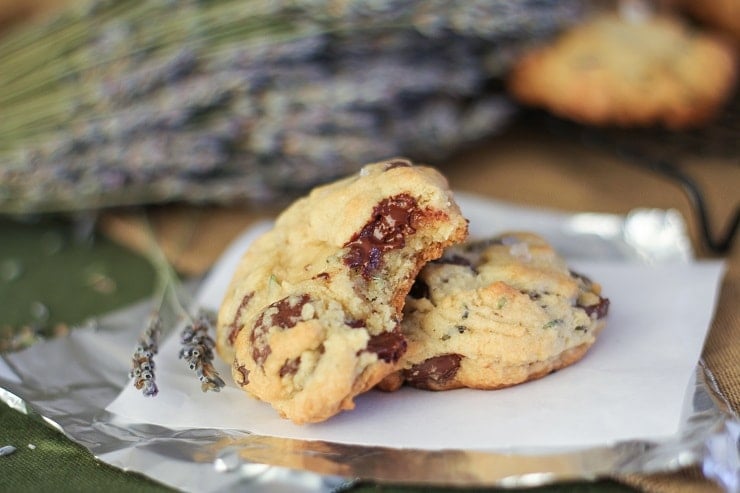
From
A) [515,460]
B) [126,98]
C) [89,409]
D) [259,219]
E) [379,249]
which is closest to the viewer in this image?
[515,460]

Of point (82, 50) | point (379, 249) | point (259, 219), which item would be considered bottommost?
point (259, 219)

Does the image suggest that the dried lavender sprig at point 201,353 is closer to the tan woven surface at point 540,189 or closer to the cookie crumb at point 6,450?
the cookie crumb at point 6,450

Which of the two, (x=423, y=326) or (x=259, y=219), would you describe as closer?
(x=423, y=326)

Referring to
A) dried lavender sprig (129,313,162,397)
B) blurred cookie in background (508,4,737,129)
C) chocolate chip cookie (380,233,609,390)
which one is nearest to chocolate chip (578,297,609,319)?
chocolate chip cookie (380,233,609,390)

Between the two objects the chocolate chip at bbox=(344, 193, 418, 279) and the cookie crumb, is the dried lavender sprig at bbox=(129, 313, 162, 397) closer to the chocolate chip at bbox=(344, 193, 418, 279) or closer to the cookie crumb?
the cookie crumb

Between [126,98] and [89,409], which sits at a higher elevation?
[126,98]

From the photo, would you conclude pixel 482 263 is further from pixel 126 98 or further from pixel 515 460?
pixel 126 98

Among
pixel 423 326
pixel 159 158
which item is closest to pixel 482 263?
pixel 423 326
